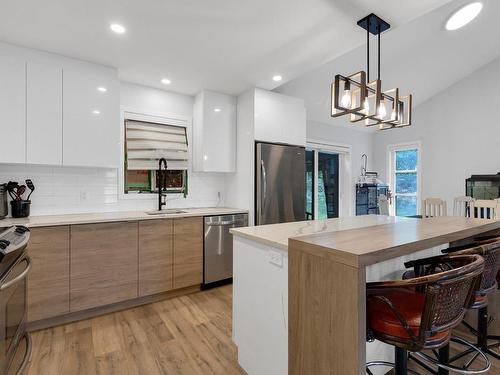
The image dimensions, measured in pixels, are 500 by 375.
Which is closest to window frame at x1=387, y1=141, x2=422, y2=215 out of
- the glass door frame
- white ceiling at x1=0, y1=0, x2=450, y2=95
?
the glass door frame

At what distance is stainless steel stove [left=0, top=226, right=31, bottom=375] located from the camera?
3.99 feet

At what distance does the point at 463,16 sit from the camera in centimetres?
332

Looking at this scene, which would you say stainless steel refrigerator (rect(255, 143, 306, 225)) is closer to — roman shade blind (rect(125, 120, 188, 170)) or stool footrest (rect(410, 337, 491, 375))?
roman shade blind (rect(125, 120, 188, 170))

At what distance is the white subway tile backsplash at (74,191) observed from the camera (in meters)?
2.78

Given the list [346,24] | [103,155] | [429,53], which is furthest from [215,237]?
[429,53]

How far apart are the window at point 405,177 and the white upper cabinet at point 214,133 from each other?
3.90 m

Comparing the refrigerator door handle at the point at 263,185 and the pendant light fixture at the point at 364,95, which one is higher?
the pendant light fixture at the point at 364,95

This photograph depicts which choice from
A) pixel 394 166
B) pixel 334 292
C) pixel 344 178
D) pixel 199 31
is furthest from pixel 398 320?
pixel 394 166

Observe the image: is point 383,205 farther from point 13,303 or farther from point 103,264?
point 13,303

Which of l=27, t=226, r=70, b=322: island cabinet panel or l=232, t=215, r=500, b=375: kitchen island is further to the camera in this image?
l=27, t=226, r=70, b=322: island cabinet panel

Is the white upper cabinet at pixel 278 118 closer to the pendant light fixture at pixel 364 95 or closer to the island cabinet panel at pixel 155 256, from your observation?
the pendant light fixture at pixel 364 95

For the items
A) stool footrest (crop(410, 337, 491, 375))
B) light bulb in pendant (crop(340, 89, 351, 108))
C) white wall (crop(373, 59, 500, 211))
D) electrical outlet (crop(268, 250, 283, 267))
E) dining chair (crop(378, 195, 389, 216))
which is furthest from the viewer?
dining chair (crop(378, 195, 389, 216))

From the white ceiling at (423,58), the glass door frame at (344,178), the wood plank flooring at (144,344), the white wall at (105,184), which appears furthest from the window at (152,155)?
the glass door frame at (344,178)

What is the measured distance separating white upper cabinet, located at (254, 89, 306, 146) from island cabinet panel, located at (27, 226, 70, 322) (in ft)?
7.88
